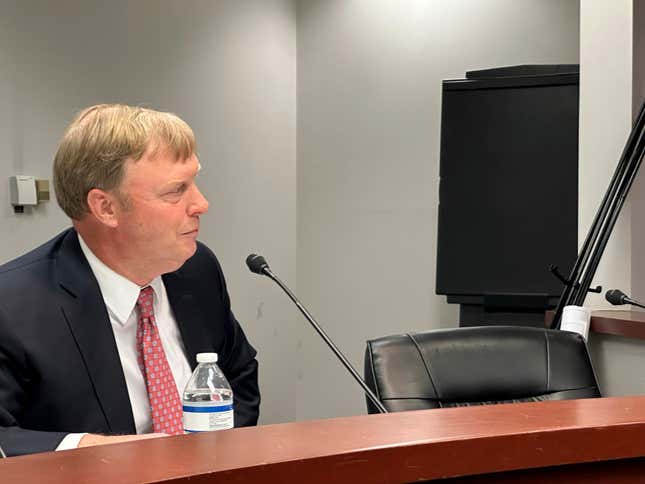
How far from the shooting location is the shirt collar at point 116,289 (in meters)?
1.73

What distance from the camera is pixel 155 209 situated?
176cm

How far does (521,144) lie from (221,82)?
1.54m

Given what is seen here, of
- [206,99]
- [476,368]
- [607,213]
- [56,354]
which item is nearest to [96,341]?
[56,354]

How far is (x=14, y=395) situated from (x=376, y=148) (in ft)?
12.1

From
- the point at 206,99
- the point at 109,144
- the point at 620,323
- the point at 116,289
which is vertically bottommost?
the point at 620,323

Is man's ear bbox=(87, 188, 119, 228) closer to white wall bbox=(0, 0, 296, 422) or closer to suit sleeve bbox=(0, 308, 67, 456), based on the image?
suit sleeve bbox=(0, 308, 67, 456)

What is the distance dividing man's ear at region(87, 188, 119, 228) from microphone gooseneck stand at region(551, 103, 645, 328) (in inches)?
62.1

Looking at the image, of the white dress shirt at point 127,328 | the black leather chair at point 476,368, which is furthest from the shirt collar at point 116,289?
the black leather chair at point 476,368

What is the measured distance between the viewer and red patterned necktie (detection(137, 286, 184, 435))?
171 centimetres

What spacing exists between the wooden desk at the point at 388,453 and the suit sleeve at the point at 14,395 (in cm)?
58

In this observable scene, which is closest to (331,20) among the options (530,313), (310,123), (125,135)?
(310,123)

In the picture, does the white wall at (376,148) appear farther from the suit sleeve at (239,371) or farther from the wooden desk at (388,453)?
the wooden desk at (388,453)

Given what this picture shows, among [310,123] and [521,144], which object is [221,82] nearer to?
[310,123]

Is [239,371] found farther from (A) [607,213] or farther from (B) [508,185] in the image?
(B) [508,185]
